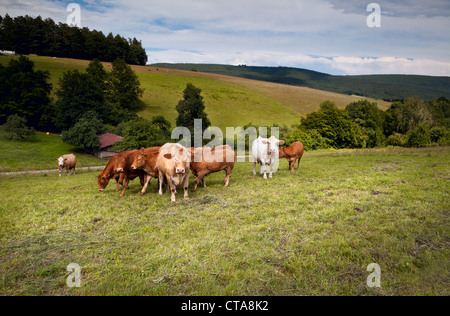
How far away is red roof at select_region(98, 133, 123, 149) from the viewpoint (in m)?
45.2

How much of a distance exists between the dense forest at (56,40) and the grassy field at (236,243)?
353 ft

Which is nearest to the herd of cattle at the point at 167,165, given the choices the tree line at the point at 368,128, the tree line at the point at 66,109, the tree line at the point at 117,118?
the tree line at the point at 117,118

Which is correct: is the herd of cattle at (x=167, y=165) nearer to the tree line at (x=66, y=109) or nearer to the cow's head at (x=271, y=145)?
the cow's head at (x=271, y=145)

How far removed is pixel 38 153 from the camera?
132ft

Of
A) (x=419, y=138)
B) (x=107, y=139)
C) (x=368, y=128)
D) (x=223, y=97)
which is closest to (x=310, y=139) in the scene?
(x=368, y=128)

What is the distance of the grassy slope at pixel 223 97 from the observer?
234 feet

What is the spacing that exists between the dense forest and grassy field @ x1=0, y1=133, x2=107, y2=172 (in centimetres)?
6366

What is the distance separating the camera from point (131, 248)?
19.7 feet

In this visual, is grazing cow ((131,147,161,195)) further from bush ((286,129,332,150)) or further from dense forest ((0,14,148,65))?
dense forest ((0,14,148,65))

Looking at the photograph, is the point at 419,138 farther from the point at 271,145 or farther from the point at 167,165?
the point at 167,165

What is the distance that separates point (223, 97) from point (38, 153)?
57.1 m

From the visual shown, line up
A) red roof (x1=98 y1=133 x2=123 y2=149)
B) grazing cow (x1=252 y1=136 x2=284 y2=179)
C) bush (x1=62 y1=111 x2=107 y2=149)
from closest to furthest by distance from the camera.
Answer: grazing cow (x1=252 y1=136 x2=284 y2=179)
bush (x1=62 y1=111 x2=107 y2=149)
red roof (x1=98 y1=133 x2=123 y2=149)

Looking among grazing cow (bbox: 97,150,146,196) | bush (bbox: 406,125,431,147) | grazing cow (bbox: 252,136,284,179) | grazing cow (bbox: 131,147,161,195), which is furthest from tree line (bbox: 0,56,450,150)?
grazing cow (bbox: 131,147,161,195)
